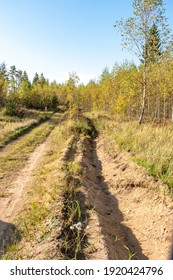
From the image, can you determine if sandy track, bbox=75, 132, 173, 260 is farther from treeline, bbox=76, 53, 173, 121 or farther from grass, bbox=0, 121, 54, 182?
treeline, bbox=76, 53, 173, 121

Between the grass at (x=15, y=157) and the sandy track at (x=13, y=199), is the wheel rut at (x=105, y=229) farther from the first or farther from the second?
the grass at (x=15, y=157)

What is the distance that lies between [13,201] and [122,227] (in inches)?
121

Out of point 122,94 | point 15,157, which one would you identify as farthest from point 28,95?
point 15,157

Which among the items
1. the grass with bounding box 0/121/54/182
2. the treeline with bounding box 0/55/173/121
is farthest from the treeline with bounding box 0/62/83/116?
the grass with bounding box 0/121/54/182

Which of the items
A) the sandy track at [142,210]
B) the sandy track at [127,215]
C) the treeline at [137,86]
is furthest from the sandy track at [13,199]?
the treeline at [137,86]

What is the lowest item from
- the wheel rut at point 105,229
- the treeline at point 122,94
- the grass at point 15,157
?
the wheel rut at point 105,229

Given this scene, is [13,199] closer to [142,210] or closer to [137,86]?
[142,210]

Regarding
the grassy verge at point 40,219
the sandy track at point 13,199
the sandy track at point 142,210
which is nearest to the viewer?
the grassy verge at point 40,219

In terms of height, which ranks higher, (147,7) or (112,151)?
(147,7)

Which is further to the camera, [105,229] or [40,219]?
[40,219]

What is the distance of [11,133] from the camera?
18391 millimetres

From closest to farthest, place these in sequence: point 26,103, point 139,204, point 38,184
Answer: point 139,204, point 38,184, point 26,103
